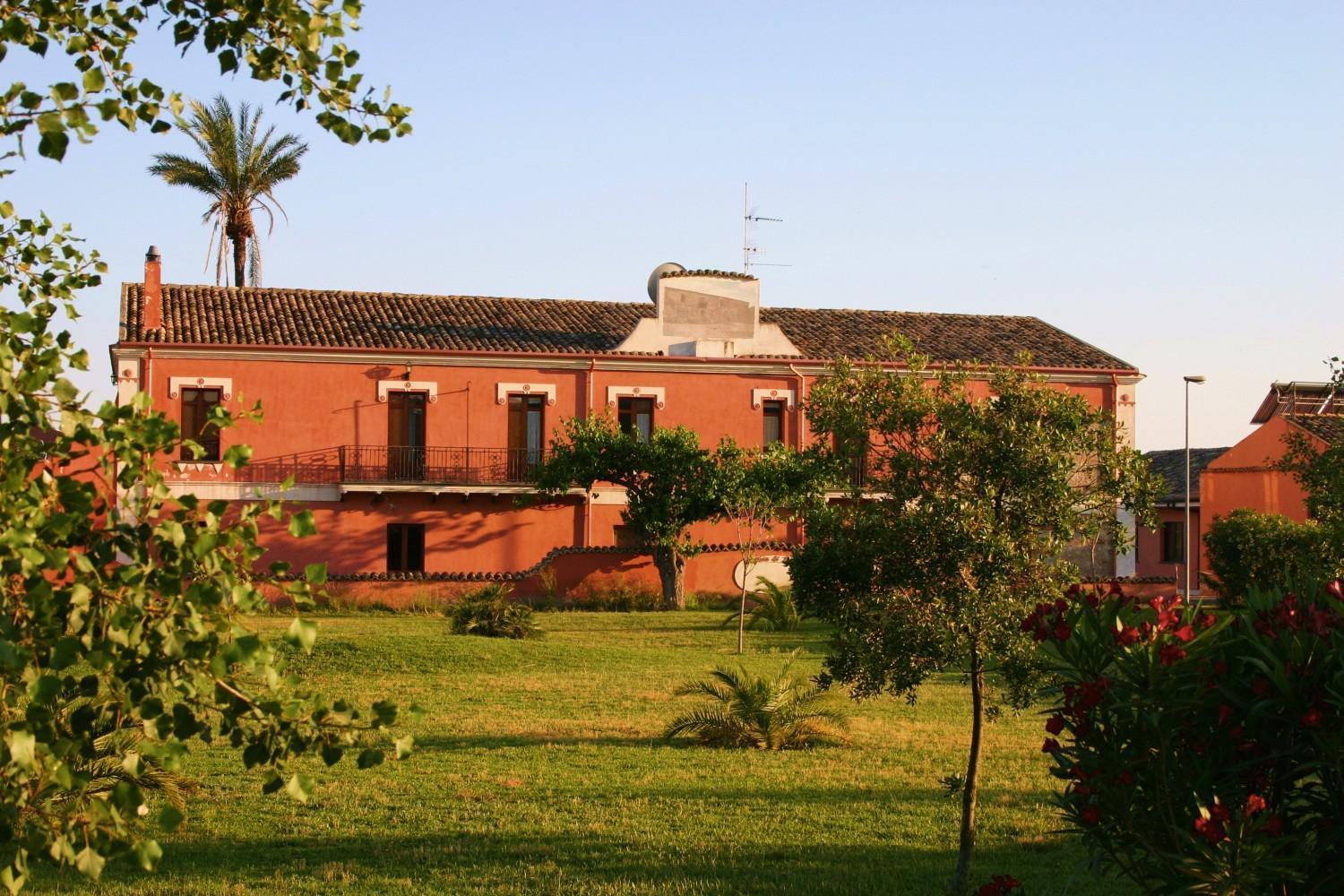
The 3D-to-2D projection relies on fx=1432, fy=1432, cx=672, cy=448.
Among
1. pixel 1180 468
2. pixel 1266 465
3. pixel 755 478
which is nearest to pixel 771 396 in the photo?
pixel 755 478

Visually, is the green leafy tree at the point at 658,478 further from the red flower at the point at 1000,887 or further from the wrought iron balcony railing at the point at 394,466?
the red flower at the point at 1000,887

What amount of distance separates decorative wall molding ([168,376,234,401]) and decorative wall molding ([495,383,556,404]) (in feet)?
20.5

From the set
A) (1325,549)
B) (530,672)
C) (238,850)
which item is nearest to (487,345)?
(530,672)

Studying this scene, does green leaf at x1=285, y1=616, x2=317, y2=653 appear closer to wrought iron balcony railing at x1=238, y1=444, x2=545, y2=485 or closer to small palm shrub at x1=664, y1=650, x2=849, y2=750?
small palm shrub at x1=664, y1=650, x2=849, y2=750

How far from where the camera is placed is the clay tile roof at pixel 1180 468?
4947 cm

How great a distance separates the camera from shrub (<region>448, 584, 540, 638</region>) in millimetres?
24328

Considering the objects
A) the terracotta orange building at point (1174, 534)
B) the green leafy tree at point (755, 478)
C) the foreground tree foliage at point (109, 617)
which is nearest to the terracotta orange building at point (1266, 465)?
the terracotta orange building at point (1174, 534)

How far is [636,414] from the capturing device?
35781mm

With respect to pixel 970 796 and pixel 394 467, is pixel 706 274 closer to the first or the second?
pixel 394 467

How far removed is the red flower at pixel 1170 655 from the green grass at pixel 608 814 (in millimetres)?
1024

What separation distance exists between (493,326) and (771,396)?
7.32 m

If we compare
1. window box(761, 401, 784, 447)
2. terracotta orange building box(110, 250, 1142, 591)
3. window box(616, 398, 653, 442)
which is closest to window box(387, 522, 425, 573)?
terracotta orange building box(110, 250, 1142, 591)

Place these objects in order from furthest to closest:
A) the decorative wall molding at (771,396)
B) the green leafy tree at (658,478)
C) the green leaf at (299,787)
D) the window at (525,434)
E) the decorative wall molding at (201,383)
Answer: the decorative wall molding at (771,396)
the window at (525,434)
the decorative wall molding at (201,383)
the green leafy tree at (658,478)
the green leaf at (299,787)

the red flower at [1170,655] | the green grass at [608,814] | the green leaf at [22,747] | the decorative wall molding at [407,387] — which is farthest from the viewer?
the decorative wall molding at [407,387]
